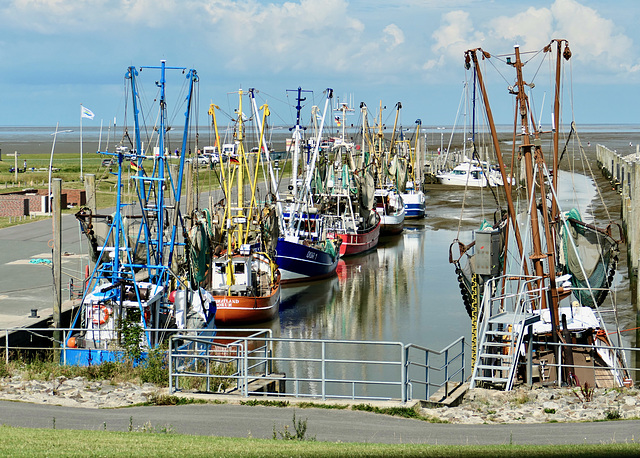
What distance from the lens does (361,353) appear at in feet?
91.4

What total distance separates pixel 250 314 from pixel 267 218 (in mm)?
4954

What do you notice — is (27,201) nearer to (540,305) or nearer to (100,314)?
(100,314)

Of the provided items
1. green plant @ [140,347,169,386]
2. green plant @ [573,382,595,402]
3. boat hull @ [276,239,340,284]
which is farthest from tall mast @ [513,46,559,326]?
boat hull @ [276,239,340,284]

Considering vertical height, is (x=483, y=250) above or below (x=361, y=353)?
above

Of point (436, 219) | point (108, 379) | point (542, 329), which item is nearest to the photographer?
point (108, 379)

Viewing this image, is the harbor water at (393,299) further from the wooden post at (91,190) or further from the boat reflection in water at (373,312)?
the wooden post at (91,190)

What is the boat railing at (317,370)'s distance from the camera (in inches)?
676

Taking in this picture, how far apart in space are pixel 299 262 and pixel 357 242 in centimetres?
1022

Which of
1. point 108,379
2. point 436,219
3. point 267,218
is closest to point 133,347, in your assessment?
point 108,379

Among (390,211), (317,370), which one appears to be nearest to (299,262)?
(317,370)

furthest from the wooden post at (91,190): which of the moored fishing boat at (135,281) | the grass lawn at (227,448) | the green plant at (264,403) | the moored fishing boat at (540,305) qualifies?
the grass lawn at (227,448)

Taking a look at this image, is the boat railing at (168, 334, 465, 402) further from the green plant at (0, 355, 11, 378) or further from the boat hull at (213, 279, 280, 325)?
the green plant at (0, 355, 11, 378)

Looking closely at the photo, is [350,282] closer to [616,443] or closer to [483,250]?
[483,250]

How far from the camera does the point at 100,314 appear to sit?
22891 millimetres
